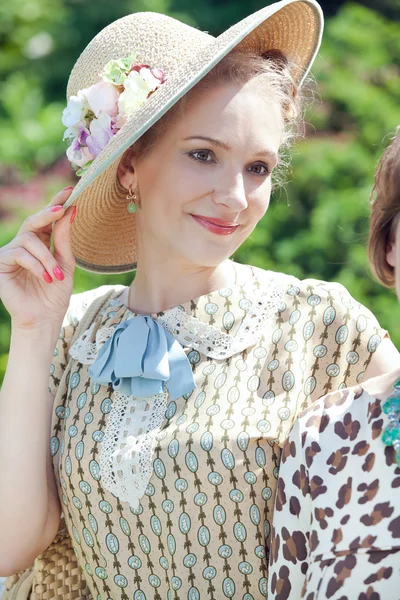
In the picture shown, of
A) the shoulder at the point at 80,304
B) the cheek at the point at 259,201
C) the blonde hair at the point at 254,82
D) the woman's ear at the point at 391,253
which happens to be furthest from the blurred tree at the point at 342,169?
the woman's ear at the point at 391,253

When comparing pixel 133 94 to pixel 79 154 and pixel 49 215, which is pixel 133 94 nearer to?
pixel 79 154

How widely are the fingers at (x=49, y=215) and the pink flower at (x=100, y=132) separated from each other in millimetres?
161

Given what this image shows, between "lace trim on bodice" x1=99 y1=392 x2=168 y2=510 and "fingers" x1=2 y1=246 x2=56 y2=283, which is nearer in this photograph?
"lace trim on bodice" x1=99 y1=392 x2=168 y2=510

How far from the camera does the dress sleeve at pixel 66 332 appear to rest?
2434mm

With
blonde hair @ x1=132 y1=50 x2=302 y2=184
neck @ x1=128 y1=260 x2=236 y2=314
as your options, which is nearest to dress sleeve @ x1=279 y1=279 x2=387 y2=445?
neck @ x1=128 y1=260 x2=236 y2=314

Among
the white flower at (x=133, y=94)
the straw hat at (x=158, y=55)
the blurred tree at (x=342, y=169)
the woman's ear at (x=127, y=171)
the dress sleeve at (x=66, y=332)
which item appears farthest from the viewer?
the blurred tree at (x=342, y=169)

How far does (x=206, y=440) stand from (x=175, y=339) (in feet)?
0.99

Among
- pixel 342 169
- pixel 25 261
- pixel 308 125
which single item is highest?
pixel 25 261

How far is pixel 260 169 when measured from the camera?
2.21 m

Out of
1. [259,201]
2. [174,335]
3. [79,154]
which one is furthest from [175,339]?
[79,154]

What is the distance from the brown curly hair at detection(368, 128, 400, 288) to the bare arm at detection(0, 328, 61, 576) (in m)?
0.86

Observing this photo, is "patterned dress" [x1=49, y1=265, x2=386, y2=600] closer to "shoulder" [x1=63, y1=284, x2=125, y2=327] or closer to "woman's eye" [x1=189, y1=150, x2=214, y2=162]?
"shoulder" [x1=63, y1=284, x2=125, y2=327]

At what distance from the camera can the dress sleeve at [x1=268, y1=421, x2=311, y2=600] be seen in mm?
1872

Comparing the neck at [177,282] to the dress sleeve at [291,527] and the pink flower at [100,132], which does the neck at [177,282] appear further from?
the dress sleeve at [291,527]
